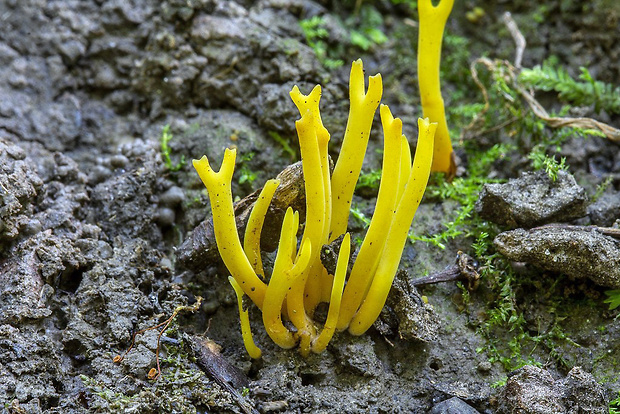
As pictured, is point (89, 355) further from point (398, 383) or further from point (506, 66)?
point (506, 66)

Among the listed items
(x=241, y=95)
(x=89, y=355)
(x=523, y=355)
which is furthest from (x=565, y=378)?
(x=241, y=95)

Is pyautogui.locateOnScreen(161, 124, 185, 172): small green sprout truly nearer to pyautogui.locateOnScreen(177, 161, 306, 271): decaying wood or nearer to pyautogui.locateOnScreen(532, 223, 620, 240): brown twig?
pyautogui.locateOnScreen(177, 161, 306, 271): decaying wood

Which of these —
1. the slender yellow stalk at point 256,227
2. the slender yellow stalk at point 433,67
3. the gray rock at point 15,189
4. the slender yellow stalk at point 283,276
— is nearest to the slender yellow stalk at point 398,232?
the slender yellow stalk at point 283,276

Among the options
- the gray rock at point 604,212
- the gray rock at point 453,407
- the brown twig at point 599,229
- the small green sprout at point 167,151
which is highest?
the small green sprout at point 167,151

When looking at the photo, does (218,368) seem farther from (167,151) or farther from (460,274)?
(167,151)

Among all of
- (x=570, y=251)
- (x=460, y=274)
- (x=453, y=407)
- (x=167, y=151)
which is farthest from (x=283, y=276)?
(x=167, y=151)

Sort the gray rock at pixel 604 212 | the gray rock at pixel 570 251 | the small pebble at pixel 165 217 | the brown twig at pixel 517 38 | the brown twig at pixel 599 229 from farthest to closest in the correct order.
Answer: the brown twig at pixel 517 38
the small pebble at pixel 165 217
the gray rock at pixel 604 212
the brown twig at pixel 599 229
the gray rock at pixel 570 251

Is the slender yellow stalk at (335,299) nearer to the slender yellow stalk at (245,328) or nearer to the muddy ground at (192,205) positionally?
the muddy ground at (192,205)
